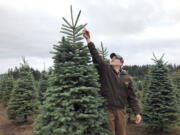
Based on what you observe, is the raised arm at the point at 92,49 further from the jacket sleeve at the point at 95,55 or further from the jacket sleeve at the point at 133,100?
the jacket sleeve at the point at 133,100

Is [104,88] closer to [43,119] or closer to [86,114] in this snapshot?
[86,114]

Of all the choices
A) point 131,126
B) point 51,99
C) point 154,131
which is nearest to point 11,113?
point 131,126

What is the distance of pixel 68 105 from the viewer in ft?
14.6

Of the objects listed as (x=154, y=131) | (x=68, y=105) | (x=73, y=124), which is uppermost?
(x=68, y=105)

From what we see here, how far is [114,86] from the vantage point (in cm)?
465

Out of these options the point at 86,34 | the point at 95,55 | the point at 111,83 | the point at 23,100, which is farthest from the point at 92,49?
the point at 23,100

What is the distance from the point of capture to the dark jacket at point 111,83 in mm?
4652

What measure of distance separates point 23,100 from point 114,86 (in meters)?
8.90

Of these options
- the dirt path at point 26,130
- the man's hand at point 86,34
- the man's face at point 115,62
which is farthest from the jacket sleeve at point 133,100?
the dirt path at point 26,130

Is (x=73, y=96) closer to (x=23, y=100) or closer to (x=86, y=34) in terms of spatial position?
(x=86, y=34)

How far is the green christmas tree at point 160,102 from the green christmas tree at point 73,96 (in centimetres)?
594

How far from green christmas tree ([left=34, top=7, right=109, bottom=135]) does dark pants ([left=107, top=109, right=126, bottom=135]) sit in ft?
0.46

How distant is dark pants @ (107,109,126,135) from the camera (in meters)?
4.69

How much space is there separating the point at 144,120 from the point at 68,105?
7.07m
